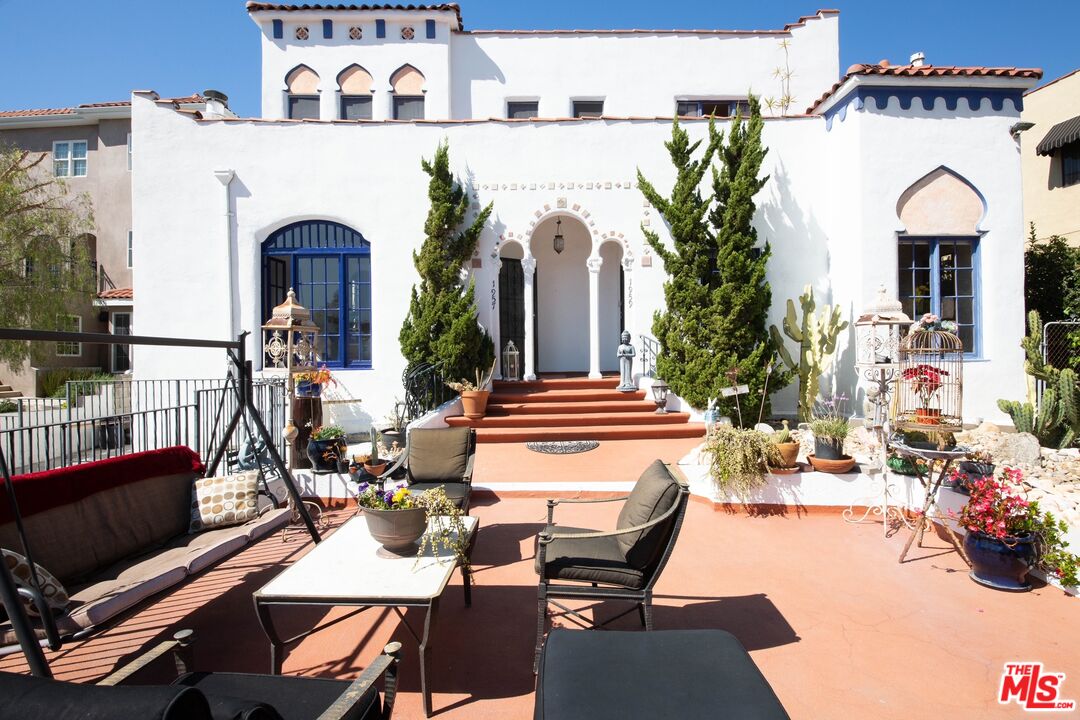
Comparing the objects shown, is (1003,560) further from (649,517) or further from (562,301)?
(562,301)

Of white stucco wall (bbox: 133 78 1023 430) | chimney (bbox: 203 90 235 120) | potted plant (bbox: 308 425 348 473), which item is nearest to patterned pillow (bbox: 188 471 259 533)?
potted plant (bbox: 308 425 348 473)

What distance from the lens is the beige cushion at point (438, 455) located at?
18.2ft

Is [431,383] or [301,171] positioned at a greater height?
[301,171]

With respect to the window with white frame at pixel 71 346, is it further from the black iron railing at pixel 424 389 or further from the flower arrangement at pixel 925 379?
the flower arrangement at pixel 925 379

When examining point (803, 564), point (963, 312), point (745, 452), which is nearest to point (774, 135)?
point (963, 312)

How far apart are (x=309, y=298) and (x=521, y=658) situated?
842cm

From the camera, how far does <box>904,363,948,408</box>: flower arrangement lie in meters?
5.16

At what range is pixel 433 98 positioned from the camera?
12.8 meters

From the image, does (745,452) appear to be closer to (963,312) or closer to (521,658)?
(521,658)

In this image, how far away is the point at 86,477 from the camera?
11.8 ft

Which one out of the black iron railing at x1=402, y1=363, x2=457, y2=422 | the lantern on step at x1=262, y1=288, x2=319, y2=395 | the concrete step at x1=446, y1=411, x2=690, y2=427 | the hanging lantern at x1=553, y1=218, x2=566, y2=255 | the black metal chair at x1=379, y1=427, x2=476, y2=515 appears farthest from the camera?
the hanging lantern at x1=553, y1=218, x2=566, y2=255

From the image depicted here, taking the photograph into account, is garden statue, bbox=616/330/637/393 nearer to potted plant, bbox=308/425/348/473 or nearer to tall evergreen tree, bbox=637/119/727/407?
tall evergreen tree, bbox=637/119/727/407

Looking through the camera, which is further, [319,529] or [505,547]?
[319,529]

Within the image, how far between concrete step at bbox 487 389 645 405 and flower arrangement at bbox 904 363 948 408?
4449 mm
